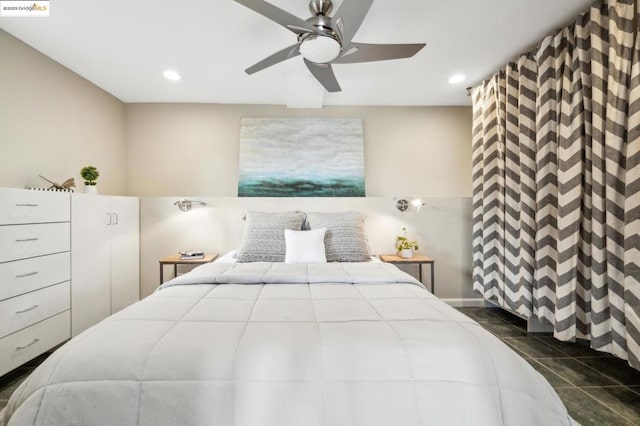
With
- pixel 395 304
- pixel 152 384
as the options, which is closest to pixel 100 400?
pixel 152 384

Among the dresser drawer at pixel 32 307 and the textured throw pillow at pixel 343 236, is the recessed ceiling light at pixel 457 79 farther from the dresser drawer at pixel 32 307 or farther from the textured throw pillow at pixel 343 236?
the dresser drawer at pixel 32 307

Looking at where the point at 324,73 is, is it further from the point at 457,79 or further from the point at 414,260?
the point at 414,260

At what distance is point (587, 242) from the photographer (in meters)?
1.97

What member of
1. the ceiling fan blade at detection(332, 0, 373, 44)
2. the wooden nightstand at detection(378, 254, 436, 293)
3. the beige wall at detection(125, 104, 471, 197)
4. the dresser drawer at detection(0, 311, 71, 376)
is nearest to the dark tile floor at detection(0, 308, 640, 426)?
the dresser drawer at detection(0, 311, 71, 376)

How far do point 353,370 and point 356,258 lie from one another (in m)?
1.66

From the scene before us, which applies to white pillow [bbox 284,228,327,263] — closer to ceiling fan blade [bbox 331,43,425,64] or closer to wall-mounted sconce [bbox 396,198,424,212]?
wall-mounted sconce [bbox 396,198,424,212]

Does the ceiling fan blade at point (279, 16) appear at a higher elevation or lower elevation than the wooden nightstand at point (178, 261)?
higher

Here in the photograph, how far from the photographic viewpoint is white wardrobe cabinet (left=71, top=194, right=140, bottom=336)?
7.78 ft

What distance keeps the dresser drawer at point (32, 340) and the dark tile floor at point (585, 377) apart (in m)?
→ 3.35

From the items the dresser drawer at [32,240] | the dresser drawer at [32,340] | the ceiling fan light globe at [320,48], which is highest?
the ceiling fan light globe at [320,48]

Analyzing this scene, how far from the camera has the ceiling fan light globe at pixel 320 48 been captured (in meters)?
1.65

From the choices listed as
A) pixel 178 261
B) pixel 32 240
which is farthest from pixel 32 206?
pixel 178 261

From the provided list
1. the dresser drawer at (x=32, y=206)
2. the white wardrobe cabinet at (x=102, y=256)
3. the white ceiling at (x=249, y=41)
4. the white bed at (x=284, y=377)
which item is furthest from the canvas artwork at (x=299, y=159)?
the white bed at (x=284, y=377)

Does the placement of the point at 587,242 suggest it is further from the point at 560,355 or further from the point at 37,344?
the point at 37,344
